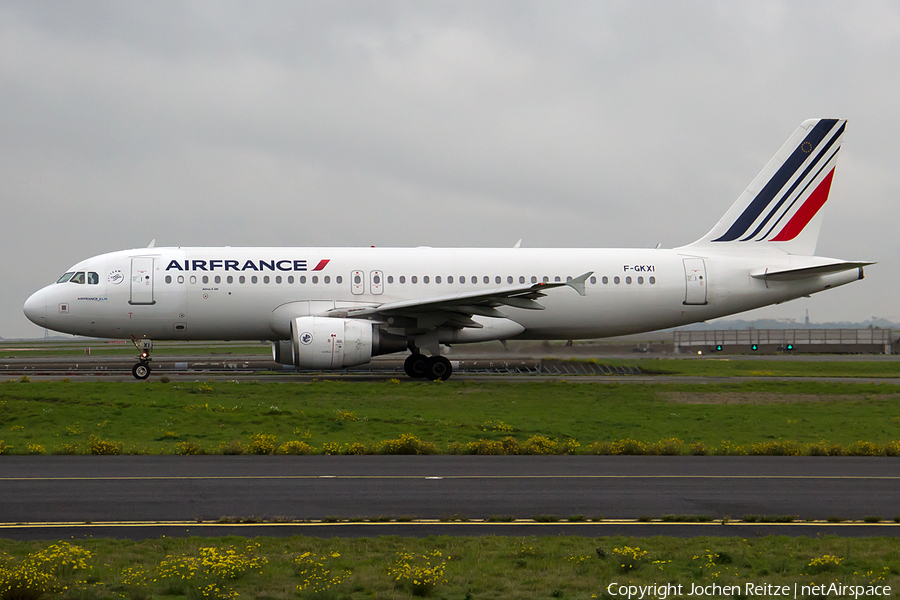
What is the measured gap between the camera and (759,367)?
1430 inches

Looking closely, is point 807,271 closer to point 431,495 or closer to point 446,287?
point 446,287

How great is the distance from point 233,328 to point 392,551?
20.6 metres

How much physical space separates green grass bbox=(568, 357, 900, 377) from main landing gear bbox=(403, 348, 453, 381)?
9.77 m

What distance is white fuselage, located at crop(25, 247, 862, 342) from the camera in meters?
26.6

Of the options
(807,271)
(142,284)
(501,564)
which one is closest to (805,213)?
(807,271)

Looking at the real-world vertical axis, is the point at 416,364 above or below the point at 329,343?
below

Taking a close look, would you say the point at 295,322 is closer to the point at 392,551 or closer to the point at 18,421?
the point at 18,421

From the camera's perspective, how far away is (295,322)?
25.0m

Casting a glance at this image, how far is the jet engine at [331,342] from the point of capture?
24609mm

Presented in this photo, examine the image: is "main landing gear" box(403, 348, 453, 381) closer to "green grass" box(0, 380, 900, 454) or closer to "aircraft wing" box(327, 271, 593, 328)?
"aircraft wing" box(327, 271, 593, 328)

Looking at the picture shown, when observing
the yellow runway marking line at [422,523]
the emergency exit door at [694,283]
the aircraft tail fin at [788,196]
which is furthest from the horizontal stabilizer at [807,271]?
the yellow runway marking line at [422,523]

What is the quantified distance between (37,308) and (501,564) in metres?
23.5

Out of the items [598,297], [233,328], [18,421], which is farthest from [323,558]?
[598,297]

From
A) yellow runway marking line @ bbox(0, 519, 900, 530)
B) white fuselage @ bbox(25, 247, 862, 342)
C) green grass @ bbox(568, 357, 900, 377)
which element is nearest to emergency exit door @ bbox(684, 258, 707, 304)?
white fuselage @ bbox(25, 247, 862, 342)
